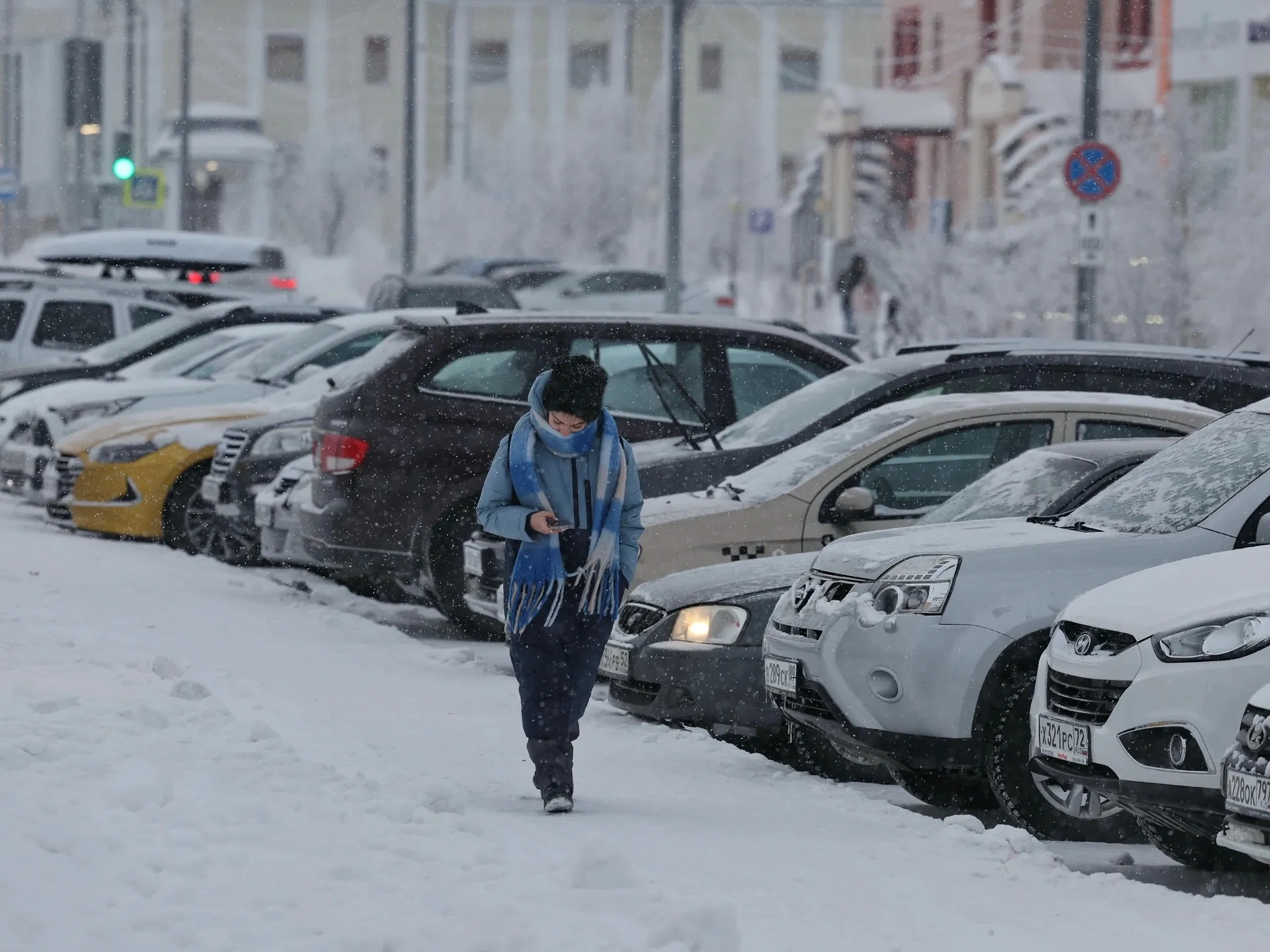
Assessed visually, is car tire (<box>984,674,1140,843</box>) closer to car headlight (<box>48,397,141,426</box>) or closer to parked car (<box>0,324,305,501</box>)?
parked car (<box>0,324,305,501</box>)

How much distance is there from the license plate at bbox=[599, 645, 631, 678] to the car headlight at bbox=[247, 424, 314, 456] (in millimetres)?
5935

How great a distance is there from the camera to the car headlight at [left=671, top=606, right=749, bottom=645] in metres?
9.31

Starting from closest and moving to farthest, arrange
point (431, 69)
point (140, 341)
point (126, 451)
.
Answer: point (126, 451) < point (140, 341) < point (431, 69)

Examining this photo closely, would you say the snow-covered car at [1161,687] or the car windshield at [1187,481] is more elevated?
the car windshield at [1187,481]

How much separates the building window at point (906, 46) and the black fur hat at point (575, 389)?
193 feet

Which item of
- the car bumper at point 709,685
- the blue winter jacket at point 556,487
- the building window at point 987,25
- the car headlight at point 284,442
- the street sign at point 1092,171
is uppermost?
the building window at point 987,25

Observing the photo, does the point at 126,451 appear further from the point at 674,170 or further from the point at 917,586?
the point at 674,170

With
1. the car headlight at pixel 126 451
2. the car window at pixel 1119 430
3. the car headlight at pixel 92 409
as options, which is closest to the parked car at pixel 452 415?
the car window at pixel 1119 430

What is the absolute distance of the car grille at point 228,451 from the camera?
603 inches

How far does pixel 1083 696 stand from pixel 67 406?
12.8 meters

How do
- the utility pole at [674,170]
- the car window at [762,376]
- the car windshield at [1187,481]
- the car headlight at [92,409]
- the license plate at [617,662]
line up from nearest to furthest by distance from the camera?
the car windshield at [1187,481]
the license plate at [617,662]
the car window at [762,376]
the car headlight at [92,409]
the utility pole at [674,170]

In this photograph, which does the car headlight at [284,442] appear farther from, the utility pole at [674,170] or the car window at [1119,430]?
the utility pole at [674,170]

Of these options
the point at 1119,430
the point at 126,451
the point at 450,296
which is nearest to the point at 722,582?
the point at 1119,430

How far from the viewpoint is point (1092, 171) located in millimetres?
20656
